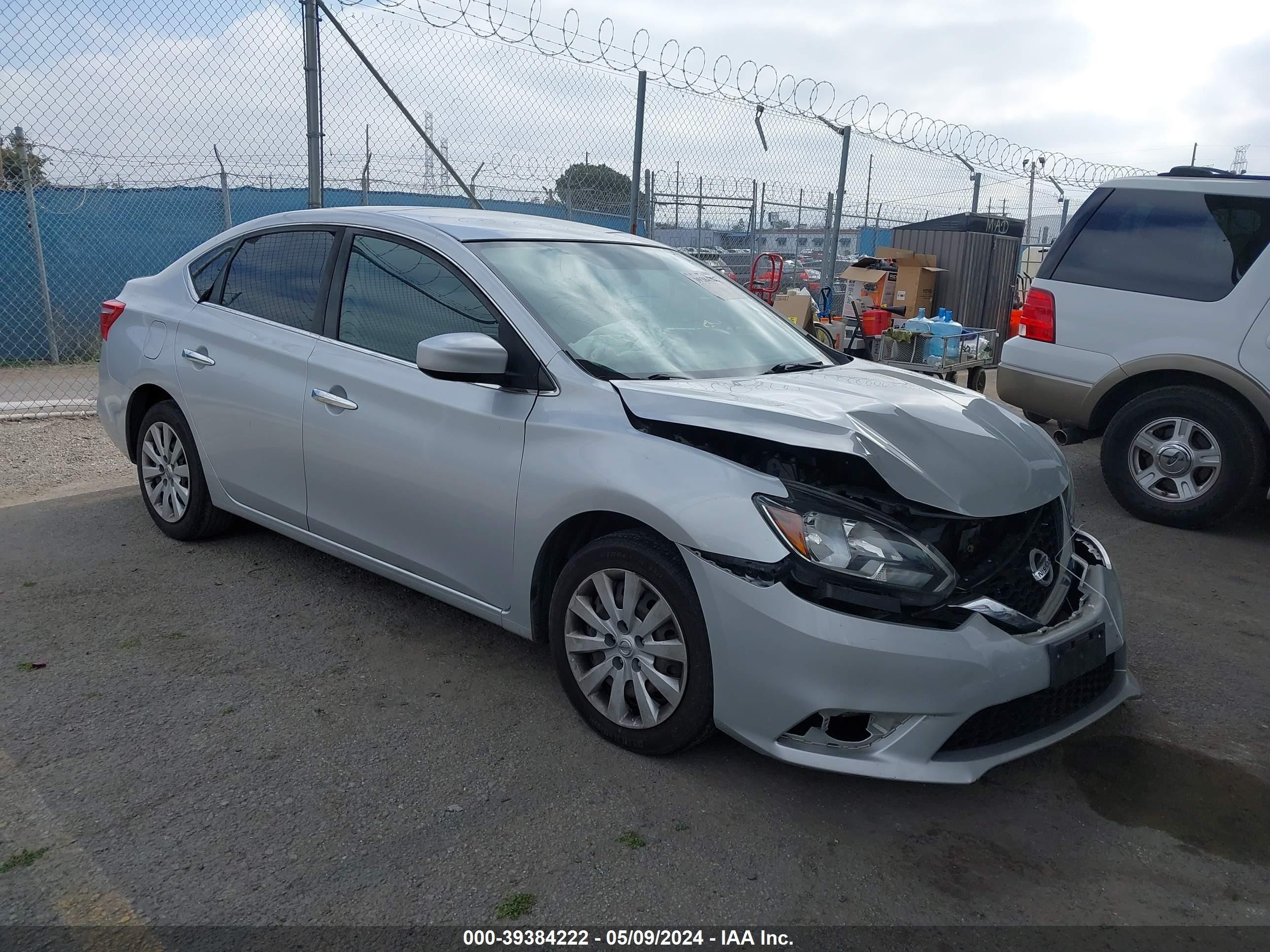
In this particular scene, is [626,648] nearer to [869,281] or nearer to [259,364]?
[259,364]

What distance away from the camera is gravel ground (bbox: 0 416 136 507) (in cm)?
589

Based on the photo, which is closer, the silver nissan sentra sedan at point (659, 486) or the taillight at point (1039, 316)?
the silver nissan sentra sedan at point (659, 486)

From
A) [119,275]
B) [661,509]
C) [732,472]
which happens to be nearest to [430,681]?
[661,509]

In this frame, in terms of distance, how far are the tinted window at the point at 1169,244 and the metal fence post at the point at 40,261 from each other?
9197mm

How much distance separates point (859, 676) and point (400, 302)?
2.23 m

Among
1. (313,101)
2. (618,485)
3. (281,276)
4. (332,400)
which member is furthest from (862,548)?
(313,101)

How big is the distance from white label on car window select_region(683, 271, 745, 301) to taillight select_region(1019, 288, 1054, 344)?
2803mm

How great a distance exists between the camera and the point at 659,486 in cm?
290

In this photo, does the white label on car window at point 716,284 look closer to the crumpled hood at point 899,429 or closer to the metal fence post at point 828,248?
the crumpled hood at point 899,429

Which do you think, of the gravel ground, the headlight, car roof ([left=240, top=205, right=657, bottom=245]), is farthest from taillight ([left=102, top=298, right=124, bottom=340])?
the headlight

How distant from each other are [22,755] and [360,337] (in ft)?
5.95

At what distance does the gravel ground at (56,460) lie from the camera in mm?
5895

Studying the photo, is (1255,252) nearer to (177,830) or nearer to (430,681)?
(430,681)

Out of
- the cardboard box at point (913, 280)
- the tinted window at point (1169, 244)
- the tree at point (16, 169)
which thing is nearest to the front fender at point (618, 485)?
the tinted window at point (1169, 244)
